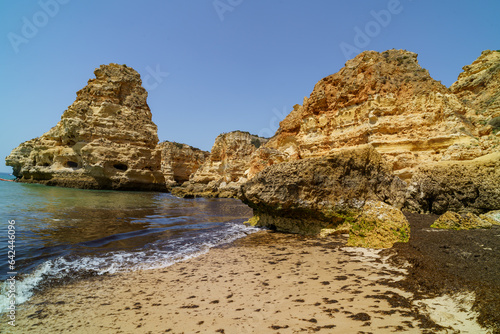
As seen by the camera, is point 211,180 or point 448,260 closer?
point 448,260

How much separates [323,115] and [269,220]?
15942 mm

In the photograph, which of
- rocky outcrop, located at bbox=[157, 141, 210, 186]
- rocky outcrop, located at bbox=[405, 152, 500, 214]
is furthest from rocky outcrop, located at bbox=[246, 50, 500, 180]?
rocky outcrop, located at bbox=[157, 141, 210, 186]

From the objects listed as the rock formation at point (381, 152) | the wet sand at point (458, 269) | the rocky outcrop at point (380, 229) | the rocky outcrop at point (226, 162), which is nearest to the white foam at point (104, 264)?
the rock formation at point (381, 152)

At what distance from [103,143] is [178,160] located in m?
28.8

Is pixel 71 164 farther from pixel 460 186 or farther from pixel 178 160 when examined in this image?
pixel 460 186

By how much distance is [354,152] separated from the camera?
763 cm

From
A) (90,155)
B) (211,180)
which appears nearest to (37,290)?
(90,155)

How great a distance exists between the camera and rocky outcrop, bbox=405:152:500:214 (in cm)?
745

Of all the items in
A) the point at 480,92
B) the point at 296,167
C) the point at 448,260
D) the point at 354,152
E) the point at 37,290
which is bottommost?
the point at 37,290

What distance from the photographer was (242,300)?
3133 mm

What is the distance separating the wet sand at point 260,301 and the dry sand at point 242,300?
0.01 meters

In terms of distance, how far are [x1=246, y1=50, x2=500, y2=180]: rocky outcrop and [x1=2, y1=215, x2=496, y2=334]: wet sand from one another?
13358mm

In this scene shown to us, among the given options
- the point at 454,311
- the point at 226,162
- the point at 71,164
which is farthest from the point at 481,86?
the point at 71,164

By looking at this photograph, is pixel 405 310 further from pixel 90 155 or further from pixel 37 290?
pixel 90 155
